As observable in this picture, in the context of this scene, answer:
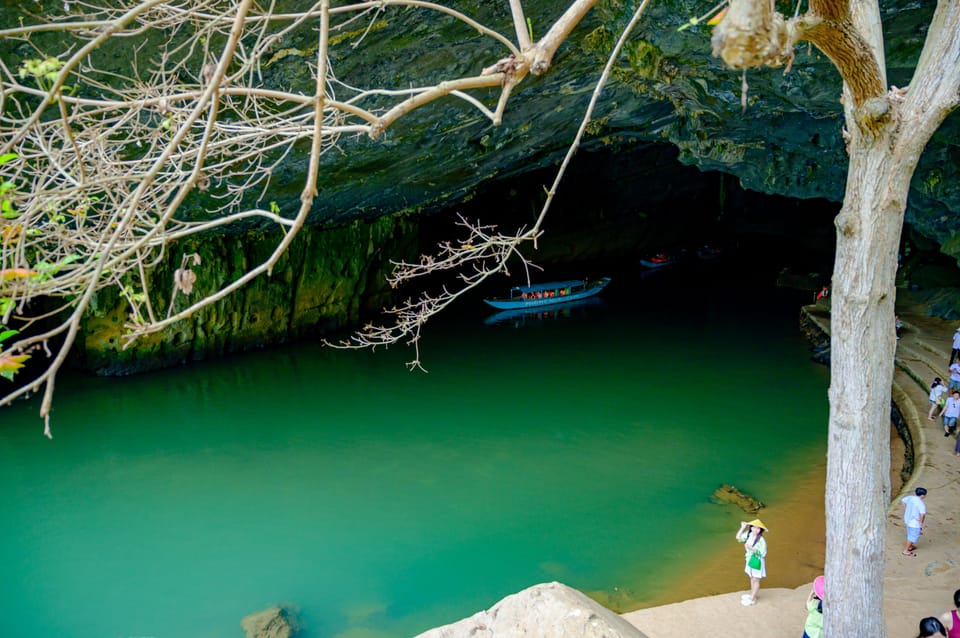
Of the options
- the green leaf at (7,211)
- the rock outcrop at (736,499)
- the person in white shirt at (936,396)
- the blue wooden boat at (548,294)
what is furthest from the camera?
the blue wooden boat at (548,294)

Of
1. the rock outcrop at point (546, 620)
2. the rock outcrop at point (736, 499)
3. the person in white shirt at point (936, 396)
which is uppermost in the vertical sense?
the rock outcrop at point (546, 620)

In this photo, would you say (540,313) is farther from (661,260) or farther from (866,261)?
(866,261)

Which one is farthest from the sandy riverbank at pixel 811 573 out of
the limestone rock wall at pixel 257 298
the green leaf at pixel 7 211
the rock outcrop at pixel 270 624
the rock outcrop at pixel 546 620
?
the limestone rock wall at pixel 257 298

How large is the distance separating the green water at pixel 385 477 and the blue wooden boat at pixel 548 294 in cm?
401

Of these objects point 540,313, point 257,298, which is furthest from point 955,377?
point 257,298

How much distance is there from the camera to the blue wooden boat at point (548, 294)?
19.7m

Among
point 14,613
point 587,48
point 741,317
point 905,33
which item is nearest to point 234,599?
point 14,613

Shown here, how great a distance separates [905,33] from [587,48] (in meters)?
3.58

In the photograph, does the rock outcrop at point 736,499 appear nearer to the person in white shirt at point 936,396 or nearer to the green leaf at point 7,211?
the person in white shirt at point 936,396

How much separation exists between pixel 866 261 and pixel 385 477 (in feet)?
25.2

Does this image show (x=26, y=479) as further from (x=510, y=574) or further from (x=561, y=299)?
(x=561, y=299)

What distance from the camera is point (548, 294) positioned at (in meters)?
20.3

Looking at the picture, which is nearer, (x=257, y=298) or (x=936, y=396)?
(x=936, y=396)

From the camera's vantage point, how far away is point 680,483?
29.4ft
